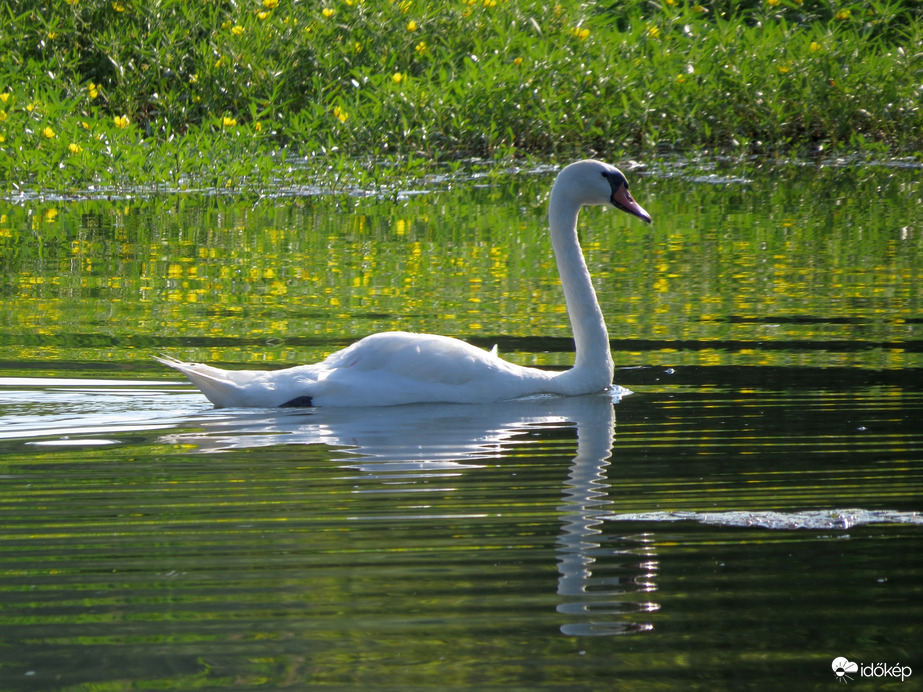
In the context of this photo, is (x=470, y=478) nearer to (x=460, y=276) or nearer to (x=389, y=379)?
(x=389, y=379)

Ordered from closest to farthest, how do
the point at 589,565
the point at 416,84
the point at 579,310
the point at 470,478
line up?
the point at 589,565 → the point at 470,478 → the point at 579,310 → the point at 416,84

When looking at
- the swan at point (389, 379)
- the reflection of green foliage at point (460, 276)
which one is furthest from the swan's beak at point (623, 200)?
the swan at point (389, 379)

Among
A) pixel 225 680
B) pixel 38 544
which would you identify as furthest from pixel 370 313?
pixel 225 680

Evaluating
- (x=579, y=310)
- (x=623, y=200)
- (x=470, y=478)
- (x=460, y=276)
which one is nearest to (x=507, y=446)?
(x=470, y=478)

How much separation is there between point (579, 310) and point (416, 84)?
8.48 metres

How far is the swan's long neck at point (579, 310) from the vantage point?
6047 millimetres

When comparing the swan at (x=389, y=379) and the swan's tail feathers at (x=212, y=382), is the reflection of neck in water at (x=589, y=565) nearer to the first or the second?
the swan at (x=389, y=379)

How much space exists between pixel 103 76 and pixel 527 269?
8072mm

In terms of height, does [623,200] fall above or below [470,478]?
above

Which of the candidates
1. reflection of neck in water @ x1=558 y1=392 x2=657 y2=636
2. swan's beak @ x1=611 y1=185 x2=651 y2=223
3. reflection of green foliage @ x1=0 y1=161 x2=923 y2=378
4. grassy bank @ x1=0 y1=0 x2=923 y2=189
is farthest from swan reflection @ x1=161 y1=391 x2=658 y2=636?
grassy bank @ x1=0 y1=0 x2=923 y2=189

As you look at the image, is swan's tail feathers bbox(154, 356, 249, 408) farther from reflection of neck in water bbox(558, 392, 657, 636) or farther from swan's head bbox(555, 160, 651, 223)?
swan's head bbox(555, 160, 651, 223)

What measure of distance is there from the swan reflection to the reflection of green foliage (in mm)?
918

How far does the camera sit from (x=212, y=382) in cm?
567

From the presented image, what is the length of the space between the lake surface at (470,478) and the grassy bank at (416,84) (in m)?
4.02
